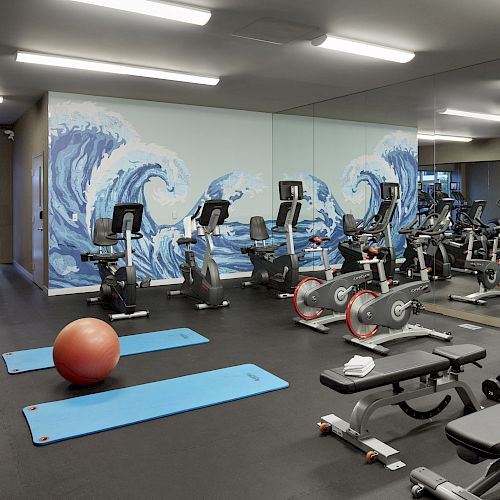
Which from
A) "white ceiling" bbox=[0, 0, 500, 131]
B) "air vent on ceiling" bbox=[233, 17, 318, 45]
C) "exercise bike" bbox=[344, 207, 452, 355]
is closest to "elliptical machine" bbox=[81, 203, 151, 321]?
"white ceiling" bbox=[0, 0, 500, 131]

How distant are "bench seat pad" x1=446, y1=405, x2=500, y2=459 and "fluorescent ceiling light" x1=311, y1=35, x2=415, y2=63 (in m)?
3.40

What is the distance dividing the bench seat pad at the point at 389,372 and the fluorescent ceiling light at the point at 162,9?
2679mm

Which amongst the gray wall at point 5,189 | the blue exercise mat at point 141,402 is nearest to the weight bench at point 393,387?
the blue exercise mat at point 141,402

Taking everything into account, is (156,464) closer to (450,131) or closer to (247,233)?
(450,131)

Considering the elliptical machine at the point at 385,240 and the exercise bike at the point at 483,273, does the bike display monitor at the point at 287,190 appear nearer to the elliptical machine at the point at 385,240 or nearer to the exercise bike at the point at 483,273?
the elliptical machine at the point at 385,240

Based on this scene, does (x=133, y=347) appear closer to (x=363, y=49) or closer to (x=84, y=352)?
(x=84, y=352)

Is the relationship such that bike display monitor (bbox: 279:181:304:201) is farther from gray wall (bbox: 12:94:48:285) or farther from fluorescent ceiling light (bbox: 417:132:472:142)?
gray wall (bbox: 12:94:48:285)

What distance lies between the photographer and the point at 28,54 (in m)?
4.73

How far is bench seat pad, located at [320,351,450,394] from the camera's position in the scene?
2416 mm

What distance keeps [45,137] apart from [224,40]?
3288 millimetres

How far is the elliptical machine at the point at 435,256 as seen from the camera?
18.4 feet

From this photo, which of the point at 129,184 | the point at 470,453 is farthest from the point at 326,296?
the point at 129,184

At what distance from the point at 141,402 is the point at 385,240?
4.39 m

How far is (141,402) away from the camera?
311 cm
